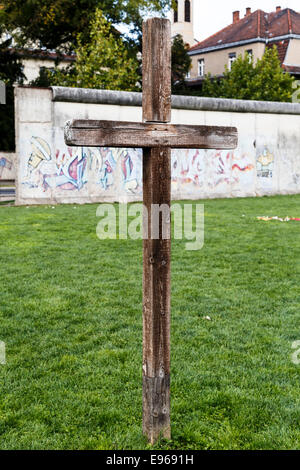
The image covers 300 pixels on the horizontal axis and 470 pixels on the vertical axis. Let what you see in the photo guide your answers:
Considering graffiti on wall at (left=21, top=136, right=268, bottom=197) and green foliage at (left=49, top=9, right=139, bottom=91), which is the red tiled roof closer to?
green foliage at (left=49, top=9, right=139, bottom=91)

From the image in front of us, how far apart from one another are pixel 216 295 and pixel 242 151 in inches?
619

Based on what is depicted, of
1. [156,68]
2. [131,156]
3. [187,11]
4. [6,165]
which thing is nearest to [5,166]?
[6,165]

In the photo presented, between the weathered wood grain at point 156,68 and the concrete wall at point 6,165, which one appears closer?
the weathered wood grain at point 156,68

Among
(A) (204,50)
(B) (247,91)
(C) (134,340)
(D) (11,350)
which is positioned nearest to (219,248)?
(C) (134,340)

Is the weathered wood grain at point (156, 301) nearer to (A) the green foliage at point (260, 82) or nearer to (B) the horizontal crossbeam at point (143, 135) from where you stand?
(B) the horizontal crossbeam at point (143, 135)

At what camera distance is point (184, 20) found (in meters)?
67.7

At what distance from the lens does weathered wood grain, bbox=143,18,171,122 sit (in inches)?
126

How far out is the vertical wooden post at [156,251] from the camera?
3.21m

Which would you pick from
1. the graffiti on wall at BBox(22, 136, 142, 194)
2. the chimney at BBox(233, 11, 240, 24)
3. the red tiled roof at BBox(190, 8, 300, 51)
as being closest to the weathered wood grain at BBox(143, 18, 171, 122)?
the graffiti on wall at BBox(22, 136, 142, 194)

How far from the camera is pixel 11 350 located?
5051mm

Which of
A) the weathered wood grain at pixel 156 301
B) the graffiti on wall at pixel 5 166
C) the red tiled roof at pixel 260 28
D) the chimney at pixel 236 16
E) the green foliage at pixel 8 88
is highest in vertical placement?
the chimney at pixel 236 16

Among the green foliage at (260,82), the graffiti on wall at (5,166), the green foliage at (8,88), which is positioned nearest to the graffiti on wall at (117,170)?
the graffiti on wall at (5,166)

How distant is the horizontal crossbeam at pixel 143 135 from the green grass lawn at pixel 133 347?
1.92 m

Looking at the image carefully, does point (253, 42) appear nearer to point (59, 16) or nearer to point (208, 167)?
point (59, 16)
